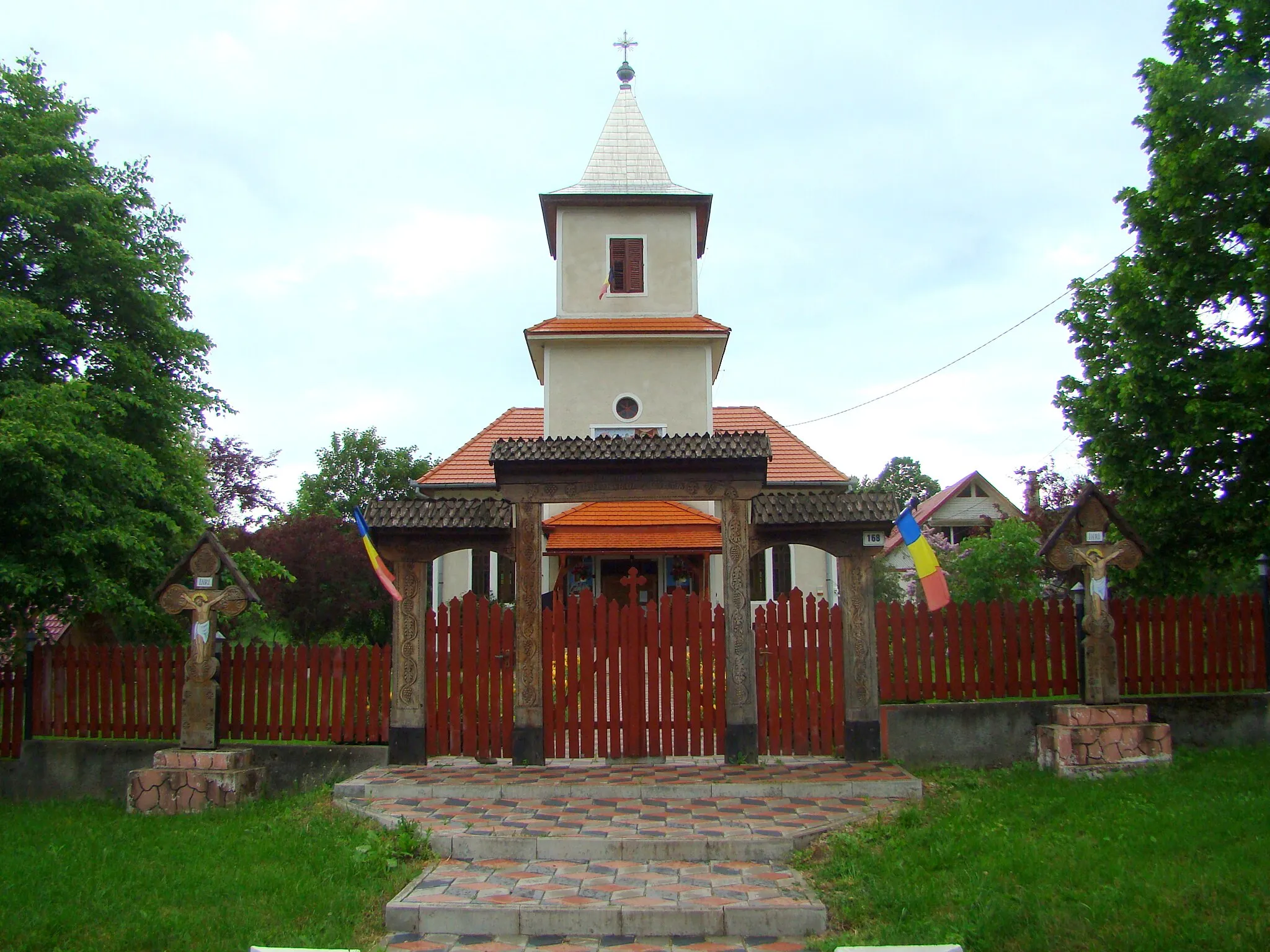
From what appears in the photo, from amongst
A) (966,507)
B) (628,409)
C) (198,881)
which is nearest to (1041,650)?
(198,881)

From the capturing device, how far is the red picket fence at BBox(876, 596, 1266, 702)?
1042cm

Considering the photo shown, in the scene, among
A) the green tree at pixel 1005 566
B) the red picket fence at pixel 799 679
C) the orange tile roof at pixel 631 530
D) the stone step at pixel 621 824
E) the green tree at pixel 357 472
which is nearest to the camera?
the stone step at pixel 621 824

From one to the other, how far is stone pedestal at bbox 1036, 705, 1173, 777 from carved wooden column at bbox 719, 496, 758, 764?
2922 mm

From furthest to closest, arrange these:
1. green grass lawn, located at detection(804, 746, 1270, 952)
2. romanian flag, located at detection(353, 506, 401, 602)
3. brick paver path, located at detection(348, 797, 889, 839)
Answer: romanian flag, located at detection(353, 506, 401, 602)
brick paver path, located at detection(348, 797, 889, 839)
green grass lawn, located at detection(804, 746, 1270, 952)

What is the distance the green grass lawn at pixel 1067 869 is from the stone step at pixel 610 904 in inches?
13.4

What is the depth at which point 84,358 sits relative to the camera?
13.2 metres

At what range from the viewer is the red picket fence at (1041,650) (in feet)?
34.2

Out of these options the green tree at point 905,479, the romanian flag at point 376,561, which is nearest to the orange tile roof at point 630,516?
the romanian flag at point 376,561

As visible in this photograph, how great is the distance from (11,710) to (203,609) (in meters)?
3.00

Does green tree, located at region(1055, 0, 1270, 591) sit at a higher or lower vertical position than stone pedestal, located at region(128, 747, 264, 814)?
higher

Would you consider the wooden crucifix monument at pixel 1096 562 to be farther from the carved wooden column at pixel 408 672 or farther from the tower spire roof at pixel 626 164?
the tower spire roof at pixel 626 164

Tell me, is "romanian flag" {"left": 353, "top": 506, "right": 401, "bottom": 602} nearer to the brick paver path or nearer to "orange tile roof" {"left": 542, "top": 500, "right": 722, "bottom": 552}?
the brick paver path

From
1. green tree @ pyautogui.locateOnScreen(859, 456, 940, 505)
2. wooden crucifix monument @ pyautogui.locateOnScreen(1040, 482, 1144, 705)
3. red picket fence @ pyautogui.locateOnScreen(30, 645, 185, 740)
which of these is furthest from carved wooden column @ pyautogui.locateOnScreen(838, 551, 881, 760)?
green tree @ pyautogui.locateOnScreen(859, 456, 940, 505)

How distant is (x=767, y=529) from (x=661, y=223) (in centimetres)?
1309
